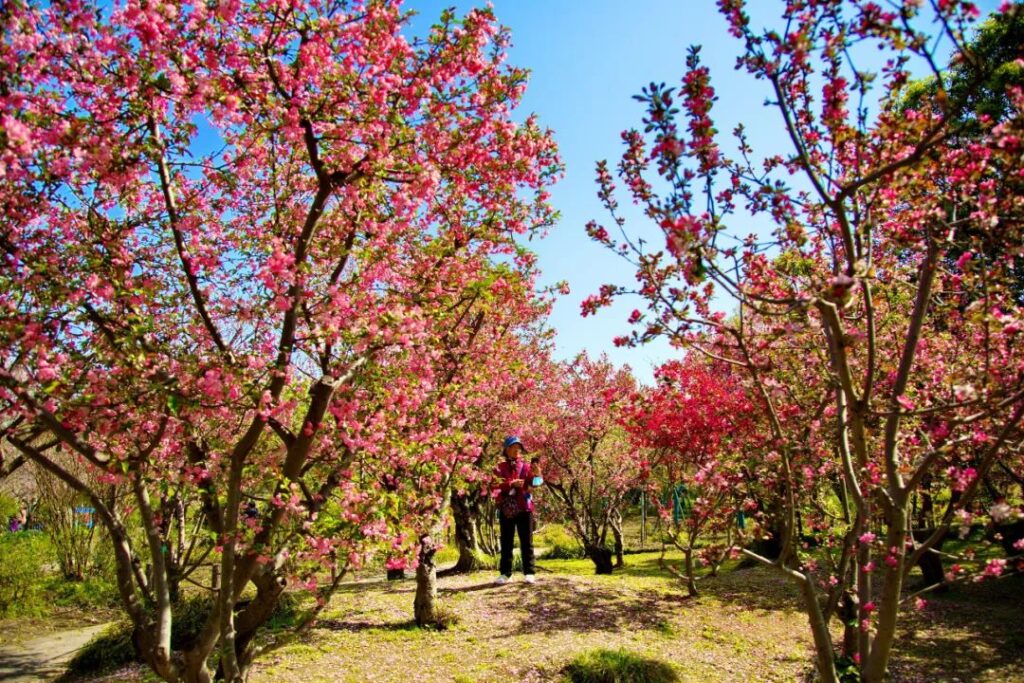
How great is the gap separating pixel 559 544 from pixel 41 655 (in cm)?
1260

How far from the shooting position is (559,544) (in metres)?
17.7

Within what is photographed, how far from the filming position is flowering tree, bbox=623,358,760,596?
489cm

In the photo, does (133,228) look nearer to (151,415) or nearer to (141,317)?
(141,317)

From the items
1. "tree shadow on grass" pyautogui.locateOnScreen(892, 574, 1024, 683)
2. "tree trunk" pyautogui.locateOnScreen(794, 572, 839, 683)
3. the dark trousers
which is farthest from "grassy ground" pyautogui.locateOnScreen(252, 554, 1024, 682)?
"tree trunk" pyautogui.locateOnScreen(794, 572, 839, 683)

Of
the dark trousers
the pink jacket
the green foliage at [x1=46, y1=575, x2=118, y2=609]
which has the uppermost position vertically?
the pink jacket

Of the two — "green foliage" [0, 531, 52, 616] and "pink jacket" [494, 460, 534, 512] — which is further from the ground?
"pink jacket" [494, 460, 534, 512]

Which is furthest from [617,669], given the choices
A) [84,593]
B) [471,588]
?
[84,593]

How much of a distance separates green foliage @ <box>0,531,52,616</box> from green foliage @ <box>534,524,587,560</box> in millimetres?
11224

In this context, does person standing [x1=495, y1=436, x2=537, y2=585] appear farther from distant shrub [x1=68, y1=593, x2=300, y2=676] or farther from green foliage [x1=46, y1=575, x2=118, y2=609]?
green foliage [x1=46, y1=575, x2=118, y2=609]

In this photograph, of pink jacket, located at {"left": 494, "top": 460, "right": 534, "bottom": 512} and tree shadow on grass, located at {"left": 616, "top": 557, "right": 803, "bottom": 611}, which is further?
pink jacket, located at {"left": 494, "top": 460, "right": 534, "bottom": 512}

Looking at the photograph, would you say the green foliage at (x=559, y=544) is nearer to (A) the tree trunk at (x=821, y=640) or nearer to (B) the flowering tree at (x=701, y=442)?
(B) the flowering tree at (x=701, y=442)

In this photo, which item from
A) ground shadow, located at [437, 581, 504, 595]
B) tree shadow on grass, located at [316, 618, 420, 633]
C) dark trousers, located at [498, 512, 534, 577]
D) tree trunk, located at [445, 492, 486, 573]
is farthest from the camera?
tree trunk, located at [445, 492, 486, 573]

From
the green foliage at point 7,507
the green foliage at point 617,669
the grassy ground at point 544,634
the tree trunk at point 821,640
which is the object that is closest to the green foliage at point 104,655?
the grassy ground at point 544,634

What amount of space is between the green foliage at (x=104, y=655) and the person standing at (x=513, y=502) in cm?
513
